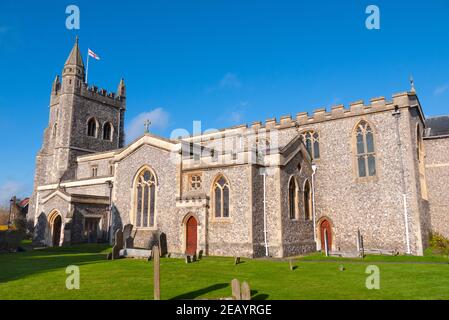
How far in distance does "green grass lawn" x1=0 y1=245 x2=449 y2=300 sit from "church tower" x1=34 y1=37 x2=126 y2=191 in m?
29.1

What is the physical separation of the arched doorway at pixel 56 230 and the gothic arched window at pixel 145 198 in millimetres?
10256

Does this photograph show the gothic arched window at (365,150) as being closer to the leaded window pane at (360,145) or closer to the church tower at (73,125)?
the leaded window pane at (360,145)

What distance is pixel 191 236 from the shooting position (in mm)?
22531

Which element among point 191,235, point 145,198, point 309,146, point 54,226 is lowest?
point 191,235

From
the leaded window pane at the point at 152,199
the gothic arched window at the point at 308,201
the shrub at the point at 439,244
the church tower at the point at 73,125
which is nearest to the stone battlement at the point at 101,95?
the church tower at the point at 73,125

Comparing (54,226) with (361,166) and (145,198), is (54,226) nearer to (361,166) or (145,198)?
(145,198)

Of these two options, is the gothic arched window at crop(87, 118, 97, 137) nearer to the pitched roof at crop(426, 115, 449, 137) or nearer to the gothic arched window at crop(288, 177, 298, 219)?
the gothic arched window at crop(288, 177, 298, 219)

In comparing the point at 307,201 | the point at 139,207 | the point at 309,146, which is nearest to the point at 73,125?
the point at 139,207

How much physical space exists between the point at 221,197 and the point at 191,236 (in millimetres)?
3354

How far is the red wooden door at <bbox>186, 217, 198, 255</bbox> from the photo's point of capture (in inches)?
879

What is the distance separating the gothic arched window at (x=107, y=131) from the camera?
1898 inches
